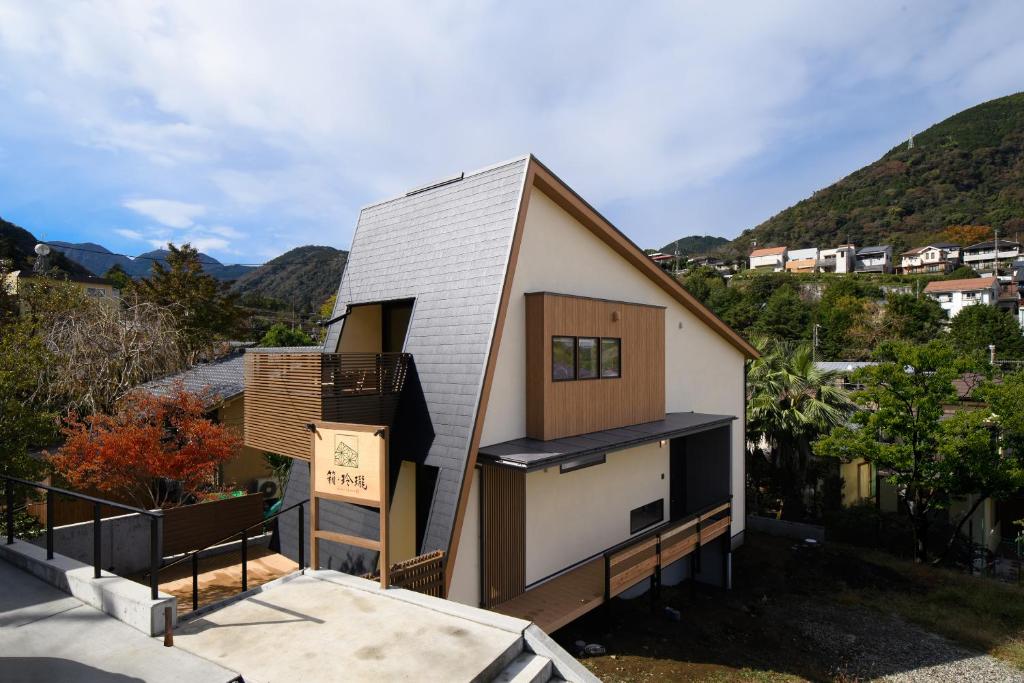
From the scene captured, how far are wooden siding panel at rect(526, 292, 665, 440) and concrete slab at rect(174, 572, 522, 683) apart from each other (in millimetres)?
4049

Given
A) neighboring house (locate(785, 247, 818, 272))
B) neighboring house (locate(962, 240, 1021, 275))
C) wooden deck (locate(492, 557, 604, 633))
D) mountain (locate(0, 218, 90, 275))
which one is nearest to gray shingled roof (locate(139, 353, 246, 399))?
wooden deck (locate(492, 557, 604, 633))

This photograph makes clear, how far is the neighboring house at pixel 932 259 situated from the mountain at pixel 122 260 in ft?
361

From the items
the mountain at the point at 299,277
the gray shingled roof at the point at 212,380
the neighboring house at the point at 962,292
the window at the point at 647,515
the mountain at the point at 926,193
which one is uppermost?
the mountain at the point at 926,193

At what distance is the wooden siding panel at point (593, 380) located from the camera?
9758 millimetres

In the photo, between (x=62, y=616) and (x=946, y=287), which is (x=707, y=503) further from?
(x=946, y=287)

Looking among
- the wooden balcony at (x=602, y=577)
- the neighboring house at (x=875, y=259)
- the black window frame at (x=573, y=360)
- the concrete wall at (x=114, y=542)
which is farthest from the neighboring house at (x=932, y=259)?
the concrete wall at (x=114, y=542)

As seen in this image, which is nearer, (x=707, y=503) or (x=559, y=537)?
(x=559, y=537)

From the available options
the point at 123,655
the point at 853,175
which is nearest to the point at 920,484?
the point at 123,655

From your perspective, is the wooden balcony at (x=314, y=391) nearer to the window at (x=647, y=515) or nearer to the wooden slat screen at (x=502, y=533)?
the wooden slat screen at (x=502, y=533)

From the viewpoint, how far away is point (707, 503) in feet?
48.5

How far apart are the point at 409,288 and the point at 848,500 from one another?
1924 centimetres

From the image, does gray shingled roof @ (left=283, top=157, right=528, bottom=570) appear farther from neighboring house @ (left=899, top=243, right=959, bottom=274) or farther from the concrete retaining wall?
neighboring house @ (left=899, top=243, right=959, bottom=274)

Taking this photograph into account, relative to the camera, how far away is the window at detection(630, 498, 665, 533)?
12867mm

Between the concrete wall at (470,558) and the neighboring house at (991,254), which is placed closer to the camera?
the concrete wall at (470,558)
